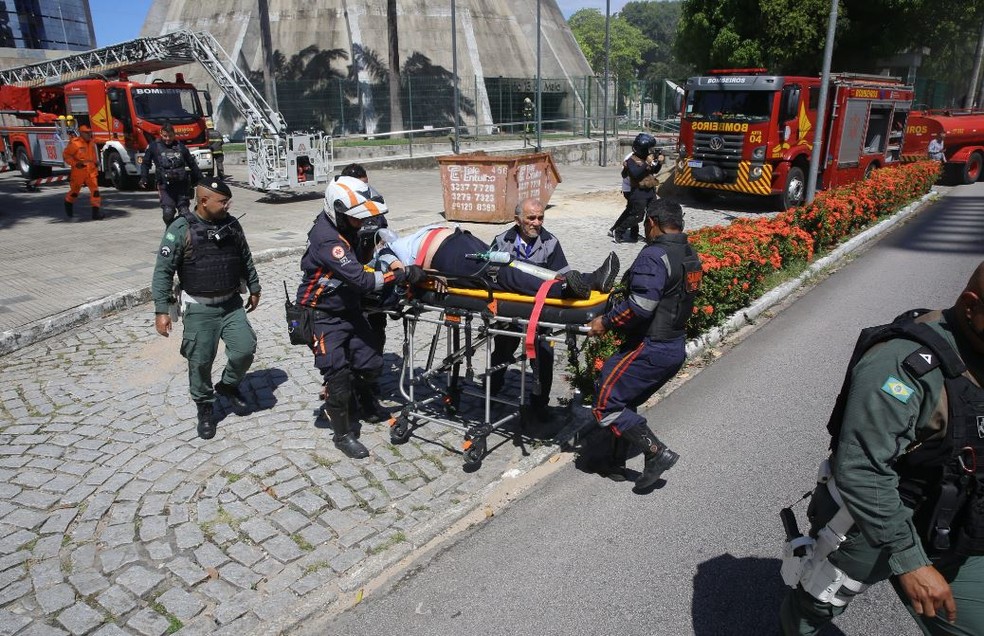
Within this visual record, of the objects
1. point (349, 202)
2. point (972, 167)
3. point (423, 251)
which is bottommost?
point (972, 167)

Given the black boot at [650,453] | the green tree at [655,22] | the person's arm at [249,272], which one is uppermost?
the green tree at [655,22]

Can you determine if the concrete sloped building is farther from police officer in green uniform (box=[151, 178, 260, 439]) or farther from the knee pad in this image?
the knee pad

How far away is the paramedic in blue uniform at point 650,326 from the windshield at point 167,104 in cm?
1771

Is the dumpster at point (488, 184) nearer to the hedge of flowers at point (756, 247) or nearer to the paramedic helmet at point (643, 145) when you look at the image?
the paramedic helmet at point (643, 145)

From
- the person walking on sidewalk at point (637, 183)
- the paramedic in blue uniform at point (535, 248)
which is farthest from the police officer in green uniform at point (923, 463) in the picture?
the person walking on sidewalk at point (637, 183)

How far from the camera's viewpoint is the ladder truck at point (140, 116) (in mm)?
17188

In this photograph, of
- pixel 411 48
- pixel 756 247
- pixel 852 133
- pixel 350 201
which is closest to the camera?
pixel 350 201

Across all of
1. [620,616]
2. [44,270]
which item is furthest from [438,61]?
[620,616]

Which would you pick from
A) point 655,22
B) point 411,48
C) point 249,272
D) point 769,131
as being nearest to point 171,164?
point 249,272

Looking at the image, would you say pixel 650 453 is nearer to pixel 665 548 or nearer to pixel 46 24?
pixel 665 548

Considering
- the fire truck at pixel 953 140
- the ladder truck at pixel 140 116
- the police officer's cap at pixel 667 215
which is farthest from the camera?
the fire truck at pixel 953 140

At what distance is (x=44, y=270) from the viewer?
9836mm

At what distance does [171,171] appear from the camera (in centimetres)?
1103

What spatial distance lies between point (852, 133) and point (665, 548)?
15.8m
